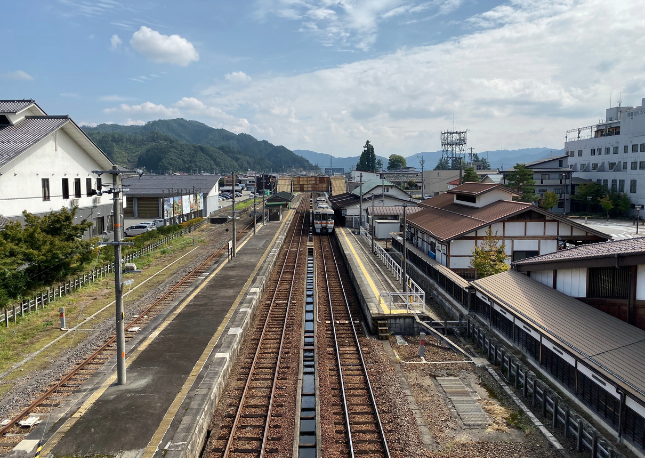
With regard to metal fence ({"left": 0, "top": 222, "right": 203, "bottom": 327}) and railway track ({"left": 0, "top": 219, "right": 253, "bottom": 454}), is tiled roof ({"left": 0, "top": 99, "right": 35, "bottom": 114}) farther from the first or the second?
railway track ({"left": 0, "top": 219, "right": 253, "bottom": 454})

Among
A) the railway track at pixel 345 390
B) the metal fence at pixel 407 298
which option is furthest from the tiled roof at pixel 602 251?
the railway track at pixel 345 390

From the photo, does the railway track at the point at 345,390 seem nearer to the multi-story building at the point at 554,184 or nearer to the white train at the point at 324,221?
the white train at the point at 324,221

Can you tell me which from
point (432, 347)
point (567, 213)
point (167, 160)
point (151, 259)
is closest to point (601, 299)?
point (432, 347)

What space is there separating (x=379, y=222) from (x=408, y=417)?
1256 inches

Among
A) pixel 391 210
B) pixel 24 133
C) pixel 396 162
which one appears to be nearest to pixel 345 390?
pixel 24 133

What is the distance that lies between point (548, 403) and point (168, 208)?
1704 inches

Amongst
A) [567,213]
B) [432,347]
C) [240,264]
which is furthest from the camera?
[567,213]

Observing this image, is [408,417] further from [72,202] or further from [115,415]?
[72,202]

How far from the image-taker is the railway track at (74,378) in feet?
34.6

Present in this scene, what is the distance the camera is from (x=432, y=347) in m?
17.7

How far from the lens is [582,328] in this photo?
1238 centimetres

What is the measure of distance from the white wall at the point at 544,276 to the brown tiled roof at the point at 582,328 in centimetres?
21

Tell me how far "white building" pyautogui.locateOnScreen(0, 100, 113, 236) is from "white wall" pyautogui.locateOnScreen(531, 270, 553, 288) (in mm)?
21217

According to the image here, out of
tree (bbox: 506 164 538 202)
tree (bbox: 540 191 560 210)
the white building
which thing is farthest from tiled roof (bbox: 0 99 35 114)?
tree (bbox: 540 191 560 210)
